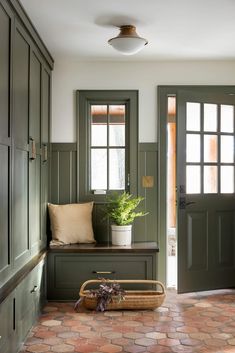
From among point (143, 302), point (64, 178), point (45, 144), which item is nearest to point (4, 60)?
point (45, 144)

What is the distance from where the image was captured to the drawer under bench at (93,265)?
446 centimetres

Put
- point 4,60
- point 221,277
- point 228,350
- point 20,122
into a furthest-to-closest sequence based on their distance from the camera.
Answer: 1. point 221,277
2. point 20,122
3. point 228,350
4. point 4,60

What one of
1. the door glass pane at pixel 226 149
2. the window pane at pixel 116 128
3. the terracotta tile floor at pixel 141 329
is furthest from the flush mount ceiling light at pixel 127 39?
the terracotta tile floor at pixel 141 329

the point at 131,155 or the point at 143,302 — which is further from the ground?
the point at 131,155

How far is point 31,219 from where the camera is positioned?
3.93 metres

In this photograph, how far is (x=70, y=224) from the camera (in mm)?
4695

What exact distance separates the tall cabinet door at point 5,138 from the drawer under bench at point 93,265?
4.61 ft

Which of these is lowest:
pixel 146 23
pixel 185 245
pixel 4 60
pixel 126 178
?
pixel 185 245

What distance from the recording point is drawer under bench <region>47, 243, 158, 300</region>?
14.6ft

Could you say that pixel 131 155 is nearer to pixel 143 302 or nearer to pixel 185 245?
pixel 185 245

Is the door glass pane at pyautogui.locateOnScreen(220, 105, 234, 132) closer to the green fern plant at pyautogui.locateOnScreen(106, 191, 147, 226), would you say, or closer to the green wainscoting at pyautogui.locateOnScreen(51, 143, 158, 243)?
the green wainscoting at pyautogui.locateOnScreen(51, 143, 158, 243)

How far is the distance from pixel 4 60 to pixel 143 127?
7.47 feet

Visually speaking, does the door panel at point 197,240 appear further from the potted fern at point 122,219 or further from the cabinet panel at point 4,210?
the cabinet panel at point 4,210

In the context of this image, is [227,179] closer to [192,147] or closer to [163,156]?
[192,147]
